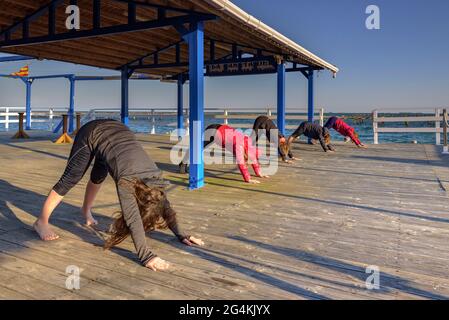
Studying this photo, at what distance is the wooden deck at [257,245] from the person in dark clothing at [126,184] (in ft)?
0.44

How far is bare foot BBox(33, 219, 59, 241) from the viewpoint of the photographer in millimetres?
3541

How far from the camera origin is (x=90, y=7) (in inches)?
320

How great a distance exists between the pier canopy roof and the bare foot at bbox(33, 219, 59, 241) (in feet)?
11.6

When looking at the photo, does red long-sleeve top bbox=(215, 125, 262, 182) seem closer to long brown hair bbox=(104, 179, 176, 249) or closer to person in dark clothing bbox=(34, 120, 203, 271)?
person in dark clothing bbox=(34, 120, 203, 271)

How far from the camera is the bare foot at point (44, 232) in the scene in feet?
11.6

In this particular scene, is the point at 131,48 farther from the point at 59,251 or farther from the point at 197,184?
the point at 59,251

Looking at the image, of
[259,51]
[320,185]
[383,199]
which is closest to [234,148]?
[320,185]

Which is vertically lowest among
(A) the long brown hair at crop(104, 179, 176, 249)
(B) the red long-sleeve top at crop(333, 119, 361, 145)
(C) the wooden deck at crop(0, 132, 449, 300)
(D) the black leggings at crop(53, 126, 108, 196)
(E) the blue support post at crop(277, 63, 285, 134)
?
(C) the wooden deck at crop(0, 132, 449, 300)

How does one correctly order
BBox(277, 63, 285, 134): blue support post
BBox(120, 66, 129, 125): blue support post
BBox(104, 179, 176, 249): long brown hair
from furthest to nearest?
BBox(120, 66, 129, 125): blue support post < BBox(277, 63, 285, 134): blue support post < BBox(104, 179, 176, 249): long brown hair

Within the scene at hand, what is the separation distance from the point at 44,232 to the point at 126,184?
118 centimetres

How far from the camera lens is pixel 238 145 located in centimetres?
654

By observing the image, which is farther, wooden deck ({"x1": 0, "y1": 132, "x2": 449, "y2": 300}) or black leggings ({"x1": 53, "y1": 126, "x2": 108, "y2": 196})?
black leggings ({"x1": 53, "y1": 126, "x2": 108, "y2": 196})

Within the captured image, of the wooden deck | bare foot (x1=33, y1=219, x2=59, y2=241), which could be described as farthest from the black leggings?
the wooden deck

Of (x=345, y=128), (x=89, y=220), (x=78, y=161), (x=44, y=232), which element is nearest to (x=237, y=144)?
(x=89, y=220)
